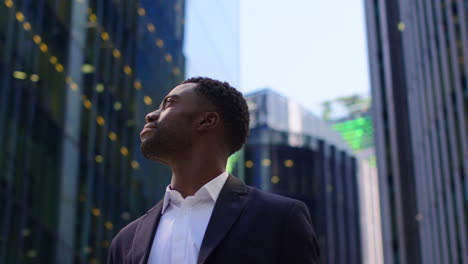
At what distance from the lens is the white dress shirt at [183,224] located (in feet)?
10.5

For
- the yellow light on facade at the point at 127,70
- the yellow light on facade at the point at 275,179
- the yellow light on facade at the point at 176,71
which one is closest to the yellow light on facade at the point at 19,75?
the yellow light on facade at the point at 127,70

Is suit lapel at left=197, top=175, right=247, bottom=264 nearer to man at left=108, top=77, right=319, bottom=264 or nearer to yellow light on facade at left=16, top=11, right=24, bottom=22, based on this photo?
man at left=108, top=77, right=319, bottom=264

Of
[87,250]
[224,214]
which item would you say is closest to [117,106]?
[87,250]

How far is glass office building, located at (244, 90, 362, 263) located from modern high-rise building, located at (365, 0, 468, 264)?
21466 millimetres

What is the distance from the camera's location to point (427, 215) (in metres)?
32.7

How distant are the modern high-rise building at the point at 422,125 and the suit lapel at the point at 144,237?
22376 mm

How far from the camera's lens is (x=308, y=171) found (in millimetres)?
69375

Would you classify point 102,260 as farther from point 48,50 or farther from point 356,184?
point 356,184

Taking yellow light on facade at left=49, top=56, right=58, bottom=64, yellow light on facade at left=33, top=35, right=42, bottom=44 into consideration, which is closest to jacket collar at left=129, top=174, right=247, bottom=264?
yellow light on facade at left=33, top=35, right=42, bottom=44

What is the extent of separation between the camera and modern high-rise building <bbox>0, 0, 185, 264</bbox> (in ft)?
64.7

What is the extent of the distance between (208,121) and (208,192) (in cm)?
39

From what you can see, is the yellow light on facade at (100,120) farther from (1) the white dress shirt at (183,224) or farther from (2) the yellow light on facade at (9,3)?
(1) the white dress shirt at (183,224)

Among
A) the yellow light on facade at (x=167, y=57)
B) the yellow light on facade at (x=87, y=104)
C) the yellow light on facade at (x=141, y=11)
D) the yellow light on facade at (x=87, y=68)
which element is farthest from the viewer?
the yellow light on facade at (x=167, y=57)

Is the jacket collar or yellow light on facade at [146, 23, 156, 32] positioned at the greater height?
yellow light on facade at [146, 23, 156, 32]
